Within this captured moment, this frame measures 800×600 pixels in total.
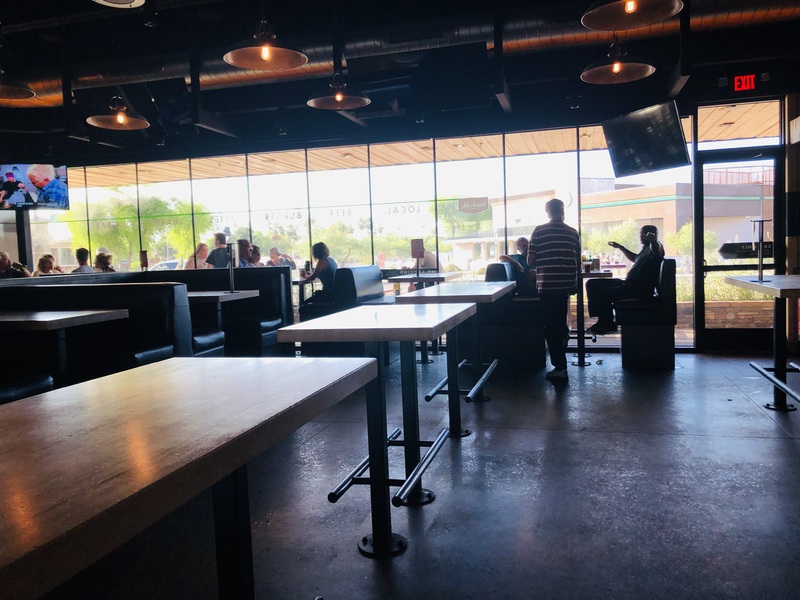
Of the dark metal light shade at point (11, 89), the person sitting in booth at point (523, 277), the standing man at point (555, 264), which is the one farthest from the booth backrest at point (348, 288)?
the dark metal light shade at point (11, 89)

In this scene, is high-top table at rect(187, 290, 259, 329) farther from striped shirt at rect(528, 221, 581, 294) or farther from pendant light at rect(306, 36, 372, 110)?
striped shirt at rect(528, 221, 581, 294)

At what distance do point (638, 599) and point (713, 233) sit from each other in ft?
20.2

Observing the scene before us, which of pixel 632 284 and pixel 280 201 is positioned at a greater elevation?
pixel 280 201

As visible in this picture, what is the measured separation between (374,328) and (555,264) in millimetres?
3425

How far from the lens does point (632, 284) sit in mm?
6352

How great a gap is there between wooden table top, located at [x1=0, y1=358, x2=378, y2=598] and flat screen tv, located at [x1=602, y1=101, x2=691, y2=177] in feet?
21.2

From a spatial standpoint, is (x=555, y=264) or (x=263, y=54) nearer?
(x=263, y=54)

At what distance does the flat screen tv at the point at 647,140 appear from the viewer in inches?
275

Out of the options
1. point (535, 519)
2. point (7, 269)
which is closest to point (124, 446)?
point (535, 519)

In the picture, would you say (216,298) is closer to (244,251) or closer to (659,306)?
(244,251)

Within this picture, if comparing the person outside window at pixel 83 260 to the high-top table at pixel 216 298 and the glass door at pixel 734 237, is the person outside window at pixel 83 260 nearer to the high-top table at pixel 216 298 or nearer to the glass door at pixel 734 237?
the high-top table at pixel 216 298

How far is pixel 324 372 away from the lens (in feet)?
5.34

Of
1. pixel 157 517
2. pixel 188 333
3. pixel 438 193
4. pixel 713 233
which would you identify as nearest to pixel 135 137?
pixel 438 193

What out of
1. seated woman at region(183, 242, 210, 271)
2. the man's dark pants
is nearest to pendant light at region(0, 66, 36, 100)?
seated woman at region(183, 242, 210, 271)
